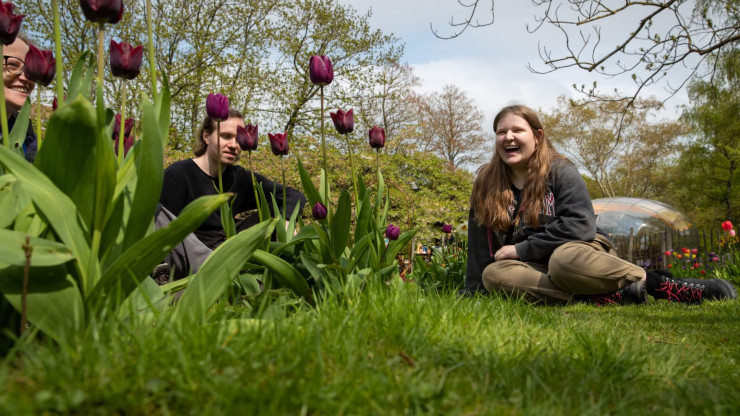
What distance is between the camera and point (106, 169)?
135cm

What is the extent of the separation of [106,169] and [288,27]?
47.1ft

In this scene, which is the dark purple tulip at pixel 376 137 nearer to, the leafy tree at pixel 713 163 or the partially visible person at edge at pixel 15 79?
the partially visible person at edge at pixel 15 79

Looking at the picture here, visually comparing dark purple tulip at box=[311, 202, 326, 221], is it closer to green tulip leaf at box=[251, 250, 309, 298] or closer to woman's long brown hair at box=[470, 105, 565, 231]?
green tulip leaf at box=[251, 250, 309, 298]

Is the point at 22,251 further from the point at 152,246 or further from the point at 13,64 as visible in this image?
the point at 13,64

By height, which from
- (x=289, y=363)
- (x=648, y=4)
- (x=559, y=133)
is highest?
(x=559, y=133)

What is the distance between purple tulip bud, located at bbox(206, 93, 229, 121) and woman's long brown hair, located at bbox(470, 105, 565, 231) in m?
2.08

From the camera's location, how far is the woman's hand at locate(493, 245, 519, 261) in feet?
12.1

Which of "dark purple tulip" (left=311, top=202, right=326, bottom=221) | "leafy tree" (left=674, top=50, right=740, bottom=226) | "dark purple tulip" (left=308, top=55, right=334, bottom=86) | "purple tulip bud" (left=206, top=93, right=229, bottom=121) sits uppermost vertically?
"leafy tree" (left=674, top=50, right=740, bottom=226)

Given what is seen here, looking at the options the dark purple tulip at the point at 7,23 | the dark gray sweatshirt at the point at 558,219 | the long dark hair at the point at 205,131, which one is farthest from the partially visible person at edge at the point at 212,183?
the dark purple tulip at the point at 7,23

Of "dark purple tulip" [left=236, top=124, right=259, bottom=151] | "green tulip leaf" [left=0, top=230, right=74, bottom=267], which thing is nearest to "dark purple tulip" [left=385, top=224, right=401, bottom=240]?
"dark purple tulip" [left=236, top=124, right=259, bottom=151]

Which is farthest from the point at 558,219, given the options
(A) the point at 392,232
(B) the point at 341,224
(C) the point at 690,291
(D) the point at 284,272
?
(D) the point at 284,272

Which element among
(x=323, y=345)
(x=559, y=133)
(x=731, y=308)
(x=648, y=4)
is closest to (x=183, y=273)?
(x=323, y=345)

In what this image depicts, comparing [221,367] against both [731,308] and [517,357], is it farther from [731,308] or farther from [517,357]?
[731,308]

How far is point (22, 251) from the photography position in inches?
47.8
